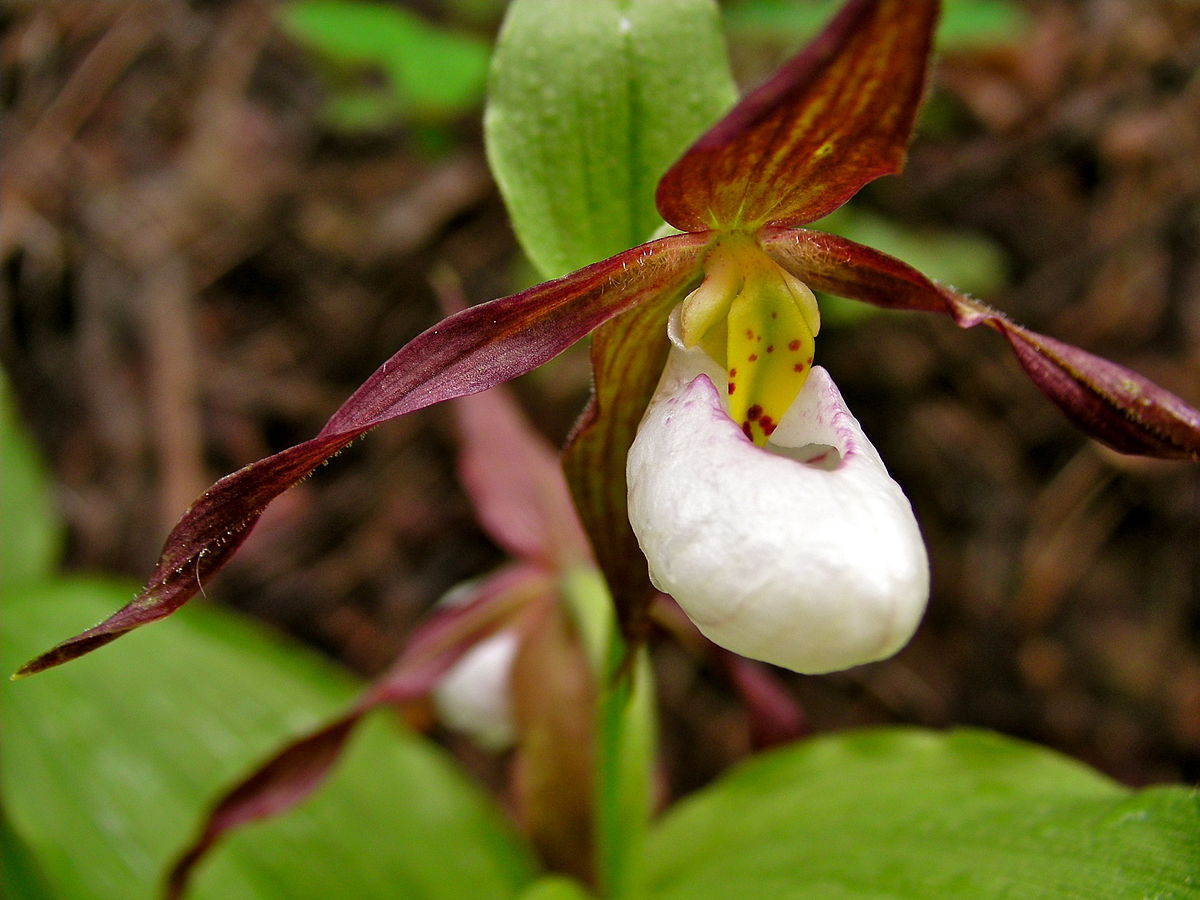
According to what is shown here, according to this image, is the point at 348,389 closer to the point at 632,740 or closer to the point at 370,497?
the point at 370,497

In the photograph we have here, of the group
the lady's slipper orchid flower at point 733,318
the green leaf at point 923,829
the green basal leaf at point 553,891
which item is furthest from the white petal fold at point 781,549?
the green basal leaf at point 553,891

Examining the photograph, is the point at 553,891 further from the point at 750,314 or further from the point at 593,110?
the point at 593,110

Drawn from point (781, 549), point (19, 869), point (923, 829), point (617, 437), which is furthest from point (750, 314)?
point (19, 869)

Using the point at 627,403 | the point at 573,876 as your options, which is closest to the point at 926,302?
the point at 627,403

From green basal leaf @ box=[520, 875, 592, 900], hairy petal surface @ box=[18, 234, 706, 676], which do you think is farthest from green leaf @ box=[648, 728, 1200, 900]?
hairy petal surface @ box=[18, 234, 706, 676]

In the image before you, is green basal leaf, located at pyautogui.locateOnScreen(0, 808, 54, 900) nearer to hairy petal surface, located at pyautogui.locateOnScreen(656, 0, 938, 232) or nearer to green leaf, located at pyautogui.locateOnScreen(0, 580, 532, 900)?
green leaf, located at pyautogui.locateOnScreen(0, 580, 532, 900)
